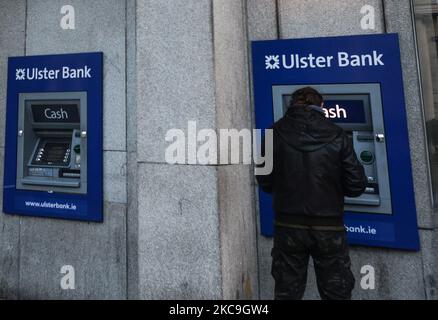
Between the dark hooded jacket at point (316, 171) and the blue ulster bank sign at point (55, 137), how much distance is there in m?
2.08

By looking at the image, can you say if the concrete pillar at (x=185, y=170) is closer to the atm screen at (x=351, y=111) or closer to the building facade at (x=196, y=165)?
the building facade at (x=196, y=165)

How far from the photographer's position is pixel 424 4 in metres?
3.16

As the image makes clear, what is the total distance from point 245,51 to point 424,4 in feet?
5.42

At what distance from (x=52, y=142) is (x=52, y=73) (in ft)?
2.49

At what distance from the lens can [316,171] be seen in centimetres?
238

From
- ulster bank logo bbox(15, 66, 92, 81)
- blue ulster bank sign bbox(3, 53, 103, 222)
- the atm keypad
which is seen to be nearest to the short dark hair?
blue ulster bank sign bbox(3, 53, 103, 222)

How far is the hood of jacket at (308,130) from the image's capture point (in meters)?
2.39

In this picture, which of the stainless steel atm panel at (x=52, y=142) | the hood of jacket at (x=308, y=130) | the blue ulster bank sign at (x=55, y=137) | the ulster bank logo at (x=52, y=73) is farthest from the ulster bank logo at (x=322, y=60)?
the stainless steel atm panel at (x=52, y=142)

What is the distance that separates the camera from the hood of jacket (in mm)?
2395

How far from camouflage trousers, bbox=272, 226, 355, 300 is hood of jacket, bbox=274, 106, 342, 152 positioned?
22.8 inches

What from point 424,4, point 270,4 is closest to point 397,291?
point 424,4

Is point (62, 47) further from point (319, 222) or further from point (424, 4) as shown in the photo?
point (424, 4)

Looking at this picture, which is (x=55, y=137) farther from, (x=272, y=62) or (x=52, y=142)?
(x=272, y=62)
